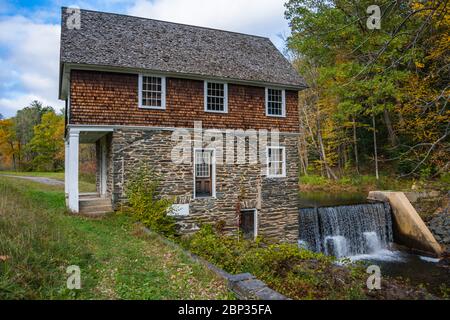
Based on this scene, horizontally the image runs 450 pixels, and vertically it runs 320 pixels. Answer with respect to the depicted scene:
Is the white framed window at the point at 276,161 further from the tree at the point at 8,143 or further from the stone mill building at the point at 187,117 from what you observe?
the tree at the point at 8,143

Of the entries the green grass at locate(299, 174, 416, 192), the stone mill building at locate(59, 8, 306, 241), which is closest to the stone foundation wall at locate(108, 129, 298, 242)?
the stone mill building at locate(59, 8, 306, 241)

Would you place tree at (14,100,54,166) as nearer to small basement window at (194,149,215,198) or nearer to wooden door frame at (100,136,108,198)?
wooden door frame at (100,136,108,198)

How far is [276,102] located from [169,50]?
5.24 metres

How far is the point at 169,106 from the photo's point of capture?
483 inches

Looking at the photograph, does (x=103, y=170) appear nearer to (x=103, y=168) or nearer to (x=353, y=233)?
(x=103, y=168)

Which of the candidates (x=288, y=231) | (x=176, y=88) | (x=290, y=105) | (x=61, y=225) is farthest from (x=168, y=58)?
(x=288, y=231)

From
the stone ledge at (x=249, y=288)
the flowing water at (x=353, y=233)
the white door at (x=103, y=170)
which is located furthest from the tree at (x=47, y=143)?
the stone ledge at (x=249, y=288)

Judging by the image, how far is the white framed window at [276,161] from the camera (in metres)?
14.3

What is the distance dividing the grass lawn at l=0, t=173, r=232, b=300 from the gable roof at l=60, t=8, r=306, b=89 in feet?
19.7

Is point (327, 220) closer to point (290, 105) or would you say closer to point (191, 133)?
point (290, 105)

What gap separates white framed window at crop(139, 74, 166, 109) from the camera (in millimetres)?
11867

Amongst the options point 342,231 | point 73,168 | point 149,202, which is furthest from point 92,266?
point 342,231

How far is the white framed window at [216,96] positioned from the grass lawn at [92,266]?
6563 mm
